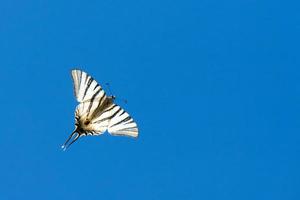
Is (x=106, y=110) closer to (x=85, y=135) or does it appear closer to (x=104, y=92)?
(x=104, y=92)

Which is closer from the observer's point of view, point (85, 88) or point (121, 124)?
point (121, 124)

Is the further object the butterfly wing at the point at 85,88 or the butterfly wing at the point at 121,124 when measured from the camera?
the butterfly wing at the point at 85,88

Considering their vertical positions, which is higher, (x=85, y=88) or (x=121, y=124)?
(x=85, y=88)

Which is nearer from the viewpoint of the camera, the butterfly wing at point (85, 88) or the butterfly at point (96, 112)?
the butterfly at point (96, 112)

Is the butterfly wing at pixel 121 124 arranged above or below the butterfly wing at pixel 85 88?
below
